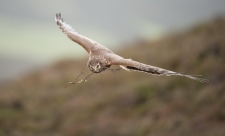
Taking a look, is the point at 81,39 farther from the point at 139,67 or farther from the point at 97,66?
the point at 139,67

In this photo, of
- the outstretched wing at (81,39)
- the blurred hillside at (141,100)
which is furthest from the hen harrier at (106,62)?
the blurred hillside at (141,100)

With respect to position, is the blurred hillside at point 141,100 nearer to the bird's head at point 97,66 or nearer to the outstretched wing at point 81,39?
the outstretched wing at point 81,39

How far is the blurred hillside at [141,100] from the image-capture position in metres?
15.2

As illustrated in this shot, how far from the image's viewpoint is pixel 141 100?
60.1 feet

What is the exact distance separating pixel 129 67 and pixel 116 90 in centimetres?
1080

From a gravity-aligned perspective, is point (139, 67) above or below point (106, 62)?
below

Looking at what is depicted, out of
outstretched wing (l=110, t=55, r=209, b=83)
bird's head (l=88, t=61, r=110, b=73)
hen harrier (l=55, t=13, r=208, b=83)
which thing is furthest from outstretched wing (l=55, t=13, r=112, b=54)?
outstretched wing (l=110, t=55, r=209, b=83)

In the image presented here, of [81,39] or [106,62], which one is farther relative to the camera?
[81,39]

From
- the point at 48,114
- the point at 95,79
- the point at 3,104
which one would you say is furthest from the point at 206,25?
the point at 3,104

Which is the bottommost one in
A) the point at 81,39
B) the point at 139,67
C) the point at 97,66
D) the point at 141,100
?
the point at 139,67

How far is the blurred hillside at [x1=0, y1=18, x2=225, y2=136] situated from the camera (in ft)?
49.8

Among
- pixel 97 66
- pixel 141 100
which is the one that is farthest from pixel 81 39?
pixel 141 100

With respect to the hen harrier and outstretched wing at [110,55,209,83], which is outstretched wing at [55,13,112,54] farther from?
outstretched wing at [110,55,209,83]

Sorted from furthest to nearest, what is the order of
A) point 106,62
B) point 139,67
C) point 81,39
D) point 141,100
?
point 141,100 → point 81,39 → point 106,62 → point 139,67
